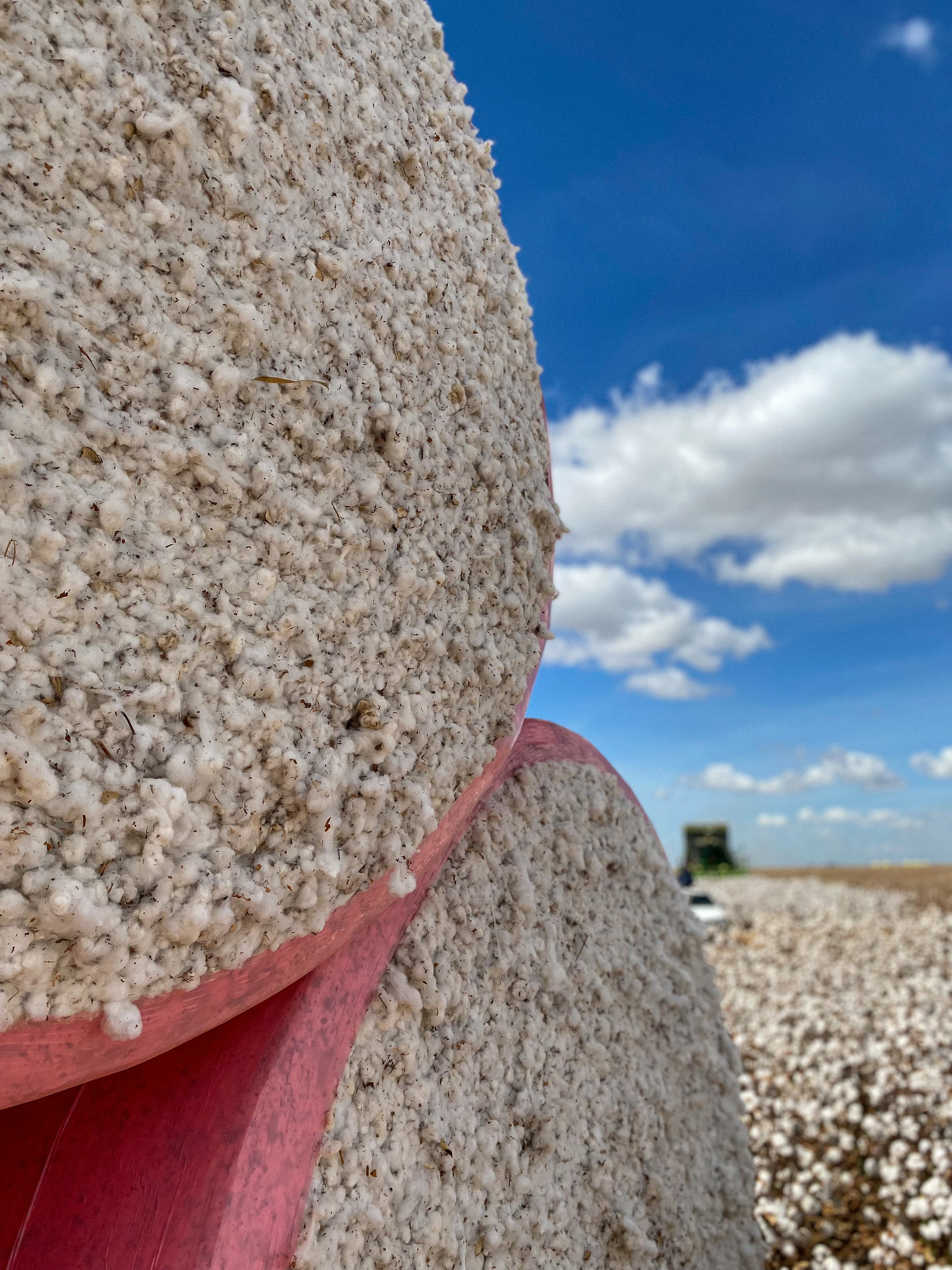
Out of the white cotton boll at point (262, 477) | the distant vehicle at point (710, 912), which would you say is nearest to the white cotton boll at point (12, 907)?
the white cotton boll at point (262, 477)

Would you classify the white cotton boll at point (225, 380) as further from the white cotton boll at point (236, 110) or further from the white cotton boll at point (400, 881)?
the white cotton boll at point (400, 881)

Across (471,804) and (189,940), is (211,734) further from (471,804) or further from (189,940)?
(471,804)

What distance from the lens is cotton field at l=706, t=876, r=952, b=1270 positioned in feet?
9.91

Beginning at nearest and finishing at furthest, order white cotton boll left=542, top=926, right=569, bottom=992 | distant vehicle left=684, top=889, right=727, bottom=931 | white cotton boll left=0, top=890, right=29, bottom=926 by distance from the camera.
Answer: white cotton boll left=0, top=890, right=29, bottom=926 < white cotton boll left=542, top=926, right=569, bottom=992 < distant vehicle left=684, top=889, right=727, bottom=931

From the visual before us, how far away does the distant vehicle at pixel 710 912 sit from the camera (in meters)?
9.52

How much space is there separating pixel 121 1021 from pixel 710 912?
9.60m

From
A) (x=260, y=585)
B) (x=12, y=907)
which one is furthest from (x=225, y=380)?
(x=12, y=907)

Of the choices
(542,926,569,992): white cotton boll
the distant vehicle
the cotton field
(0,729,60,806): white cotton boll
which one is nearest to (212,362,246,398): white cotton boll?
(0,729,60,806): white cotton boll

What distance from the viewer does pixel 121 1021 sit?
2.62 ft

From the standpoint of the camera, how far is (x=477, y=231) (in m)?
1.35

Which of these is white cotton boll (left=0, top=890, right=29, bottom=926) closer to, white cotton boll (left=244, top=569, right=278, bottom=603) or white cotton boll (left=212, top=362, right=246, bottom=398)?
white cotton boll (left=244, top=569, right=278, bottom=603)

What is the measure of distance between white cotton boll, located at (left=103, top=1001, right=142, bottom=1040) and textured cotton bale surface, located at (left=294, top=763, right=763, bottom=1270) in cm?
36

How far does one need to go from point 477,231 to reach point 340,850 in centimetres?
92

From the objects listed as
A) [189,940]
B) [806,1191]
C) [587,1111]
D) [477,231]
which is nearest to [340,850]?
[189,940]
